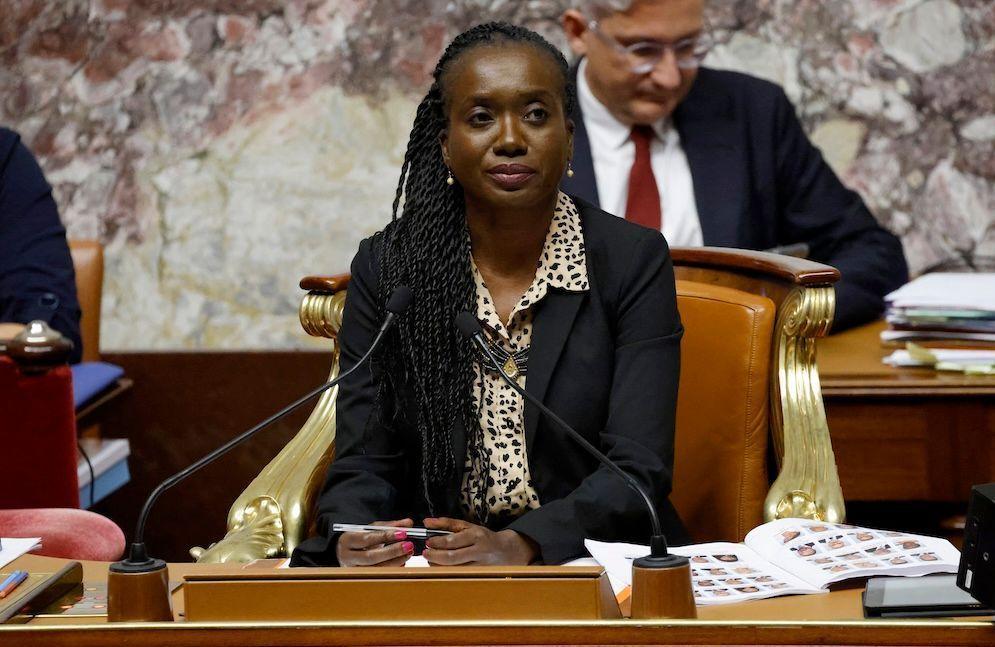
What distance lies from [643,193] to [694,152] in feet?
0.50

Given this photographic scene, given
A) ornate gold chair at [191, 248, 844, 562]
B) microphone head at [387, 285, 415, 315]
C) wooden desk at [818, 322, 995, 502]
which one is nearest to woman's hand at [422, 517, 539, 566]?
microphone head at [387, 285, 415, 315]

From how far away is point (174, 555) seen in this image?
3.78 m

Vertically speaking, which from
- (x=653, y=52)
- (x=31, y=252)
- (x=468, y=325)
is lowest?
(x=468, y=325)

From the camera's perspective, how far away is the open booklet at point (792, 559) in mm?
1378

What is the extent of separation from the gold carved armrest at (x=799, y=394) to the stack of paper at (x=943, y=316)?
2.49 ft

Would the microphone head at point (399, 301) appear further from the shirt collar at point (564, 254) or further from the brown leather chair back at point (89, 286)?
the brown leather chair back at point (89, 286)

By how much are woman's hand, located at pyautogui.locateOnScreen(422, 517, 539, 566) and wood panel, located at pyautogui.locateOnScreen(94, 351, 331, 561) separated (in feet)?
6.94

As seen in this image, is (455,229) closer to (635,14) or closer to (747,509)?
(747,509)

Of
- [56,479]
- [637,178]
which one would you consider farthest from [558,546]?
[637,178]

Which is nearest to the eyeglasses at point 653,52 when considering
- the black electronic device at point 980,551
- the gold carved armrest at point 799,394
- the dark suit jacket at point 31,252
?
the gold carved armrest at point 799,394

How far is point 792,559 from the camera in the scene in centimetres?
147

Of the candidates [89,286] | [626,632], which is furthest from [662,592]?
[89,286]

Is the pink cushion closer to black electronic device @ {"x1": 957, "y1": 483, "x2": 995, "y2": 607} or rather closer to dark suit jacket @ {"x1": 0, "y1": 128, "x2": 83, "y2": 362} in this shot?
black electronic device @ {"x1": 957, "y1": 483, "x2": 995, "y2": 607}

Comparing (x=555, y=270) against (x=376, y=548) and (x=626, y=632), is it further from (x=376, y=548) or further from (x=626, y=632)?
(x=626, y=632)
